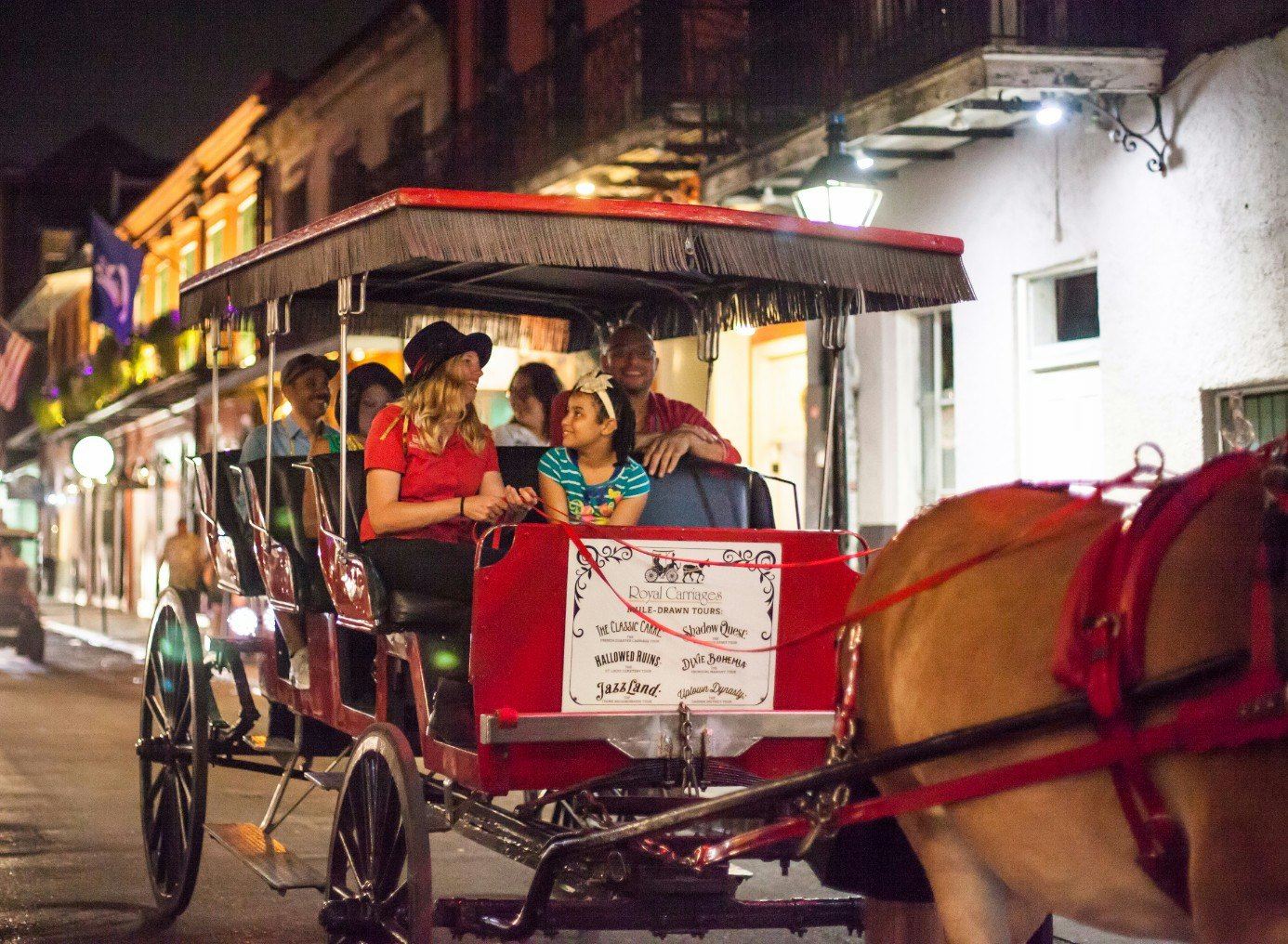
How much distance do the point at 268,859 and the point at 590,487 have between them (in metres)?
1.76

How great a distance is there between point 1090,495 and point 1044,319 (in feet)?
29.8

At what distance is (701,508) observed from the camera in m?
6.00

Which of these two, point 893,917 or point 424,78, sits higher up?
point 424,78

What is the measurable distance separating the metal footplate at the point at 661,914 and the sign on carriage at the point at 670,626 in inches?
25.4

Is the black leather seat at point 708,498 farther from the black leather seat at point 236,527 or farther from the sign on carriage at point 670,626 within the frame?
the black leather seat at point 236,527

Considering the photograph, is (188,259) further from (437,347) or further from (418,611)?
(418,611)

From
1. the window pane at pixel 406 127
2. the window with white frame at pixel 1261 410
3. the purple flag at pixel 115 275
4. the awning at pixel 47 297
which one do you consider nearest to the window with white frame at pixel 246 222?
the purple flag at pixel 115 275

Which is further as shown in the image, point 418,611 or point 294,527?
point 294,527

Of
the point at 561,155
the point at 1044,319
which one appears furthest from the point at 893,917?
the point at 561,155

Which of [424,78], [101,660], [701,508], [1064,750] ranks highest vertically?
[424,78]

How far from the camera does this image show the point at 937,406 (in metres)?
13.7

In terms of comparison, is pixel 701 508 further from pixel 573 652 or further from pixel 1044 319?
pixel 1044 319

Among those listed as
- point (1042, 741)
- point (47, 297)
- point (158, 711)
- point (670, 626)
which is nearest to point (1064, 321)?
point (158, 711)

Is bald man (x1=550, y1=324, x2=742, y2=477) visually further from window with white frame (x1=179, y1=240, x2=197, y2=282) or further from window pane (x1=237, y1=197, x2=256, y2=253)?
window with white frame (x1=179, y1=240, x2=197, y2=282)
